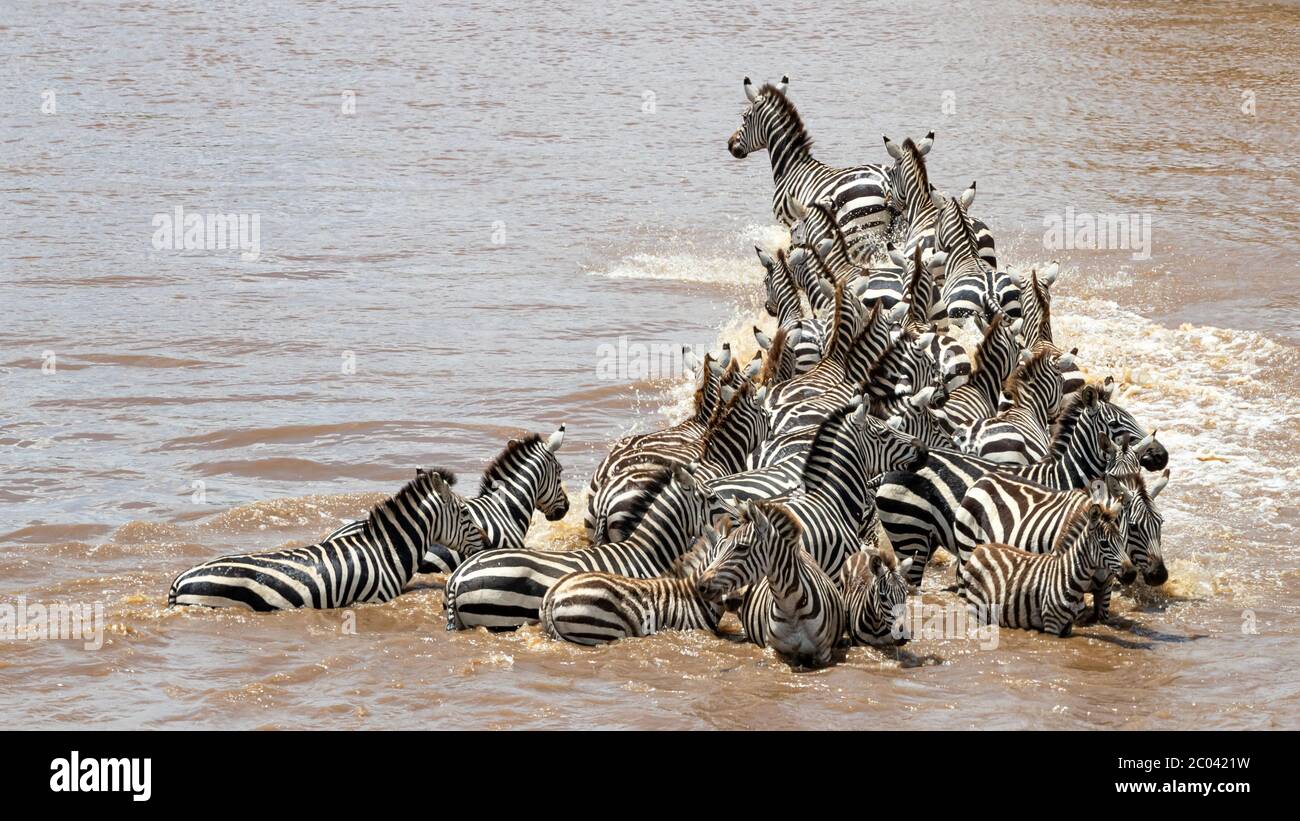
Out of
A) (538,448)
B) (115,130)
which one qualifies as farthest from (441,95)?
(538,448)

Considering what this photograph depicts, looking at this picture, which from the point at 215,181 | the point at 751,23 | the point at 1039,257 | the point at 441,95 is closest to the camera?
the point at 1039,257

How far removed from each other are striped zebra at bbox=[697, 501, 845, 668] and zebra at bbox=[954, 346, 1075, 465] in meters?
2.82

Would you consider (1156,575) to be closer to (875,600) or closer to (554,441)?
(875,600)

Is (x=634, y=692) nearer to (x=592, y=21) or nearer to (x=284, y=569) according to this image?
(x=284, y=569)

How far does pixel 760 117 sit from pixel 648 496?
8063 mm

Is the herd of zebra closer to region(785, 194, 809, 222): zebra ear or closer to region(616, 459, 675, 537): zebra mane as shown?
region(616, 459, 675, 537): zebra mane

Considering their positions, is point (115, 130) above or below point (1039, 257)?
above

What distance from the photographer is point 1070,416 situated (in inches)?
Answer: 390

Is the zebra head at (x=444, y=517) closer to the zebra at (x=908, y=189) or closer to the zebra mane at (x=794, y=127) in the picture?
the zebra at (x=908, y=189)

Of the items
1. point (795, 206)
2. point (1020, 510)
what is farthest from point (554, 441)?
point (795, 206)

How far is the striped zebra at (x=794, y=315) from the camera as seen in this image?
1233cm

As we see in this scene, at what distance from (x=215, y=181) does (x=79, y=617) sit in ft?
47.6

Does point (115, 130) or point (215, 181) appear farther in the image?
point (115, 130)

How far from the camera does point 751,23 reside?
1278 inches
